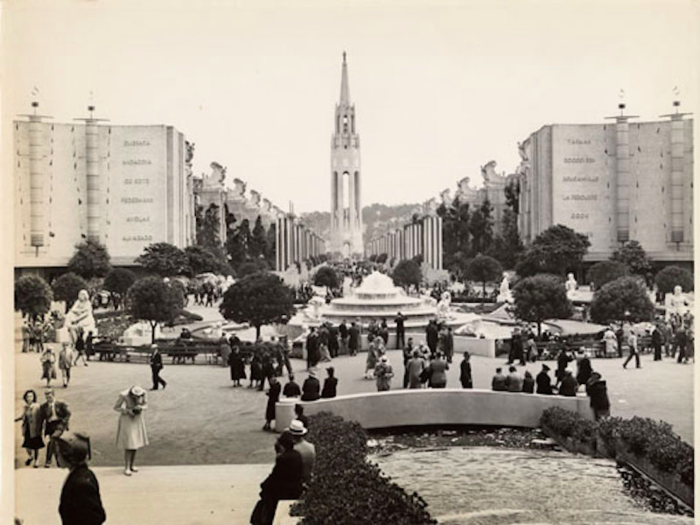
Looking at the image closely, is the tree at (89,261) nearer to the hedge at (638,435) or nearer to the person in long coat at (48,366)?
the person in long coat at (48,366)

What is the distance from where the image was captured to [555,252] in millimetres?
6172

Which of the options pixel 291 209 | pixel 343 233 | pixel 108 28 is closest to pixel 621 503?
Result: pixel 343 233

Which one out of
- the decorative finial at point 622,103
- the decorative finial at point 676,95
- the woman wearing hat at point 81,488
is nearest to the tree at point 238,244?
the woman wearing hat at point 81,488

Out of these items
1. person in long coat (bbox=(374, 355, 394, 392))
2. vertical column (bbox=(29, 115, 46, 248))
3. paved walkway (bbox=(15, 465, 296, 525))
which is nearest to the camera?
paved walkway (bbox=(15, 465, 296, 525))

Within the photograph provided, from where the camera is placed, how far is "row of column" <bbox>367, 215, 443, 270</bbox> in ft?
20.4

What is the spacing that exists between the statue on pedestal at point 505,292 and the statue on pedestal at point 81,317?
3.20 m

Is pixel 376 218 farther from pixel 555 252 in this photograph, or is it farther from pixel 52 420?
pixel 52 420

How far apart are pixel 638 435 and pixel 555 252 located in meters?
1.60

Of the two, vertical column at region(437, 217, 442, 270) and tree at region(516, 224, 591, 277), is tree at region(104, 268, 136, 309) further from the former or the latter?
tree at region(516, 224, 591, 277)

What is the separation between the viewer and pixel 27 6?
536cm

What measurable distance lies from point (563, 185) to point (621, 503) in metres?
2.51

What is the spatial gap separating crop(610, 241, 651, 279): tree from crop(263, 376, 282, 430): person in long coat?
285cm

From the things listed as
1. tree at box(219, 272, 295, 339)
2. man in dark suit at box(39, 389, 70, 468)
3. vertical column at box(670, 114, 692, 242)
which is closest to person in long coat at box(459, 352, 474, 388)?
tree at box(219, 272, 295, 339)

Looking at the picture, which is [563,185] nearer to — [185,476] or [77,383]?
[185,476]
